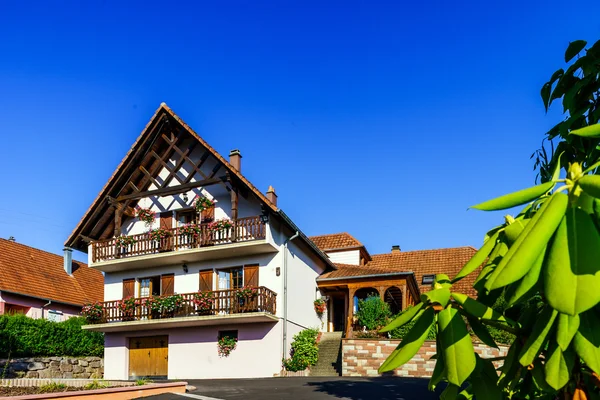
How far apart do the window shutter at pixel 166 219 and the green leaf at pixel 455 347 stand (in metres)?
23.8

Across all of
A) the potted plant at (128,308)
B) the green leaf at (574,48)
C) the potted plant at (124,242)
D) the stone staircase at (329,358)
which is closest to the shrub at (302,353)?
the stone staircase at (329,358)

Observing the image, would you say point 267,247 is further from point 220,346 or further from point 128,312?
point 128,312

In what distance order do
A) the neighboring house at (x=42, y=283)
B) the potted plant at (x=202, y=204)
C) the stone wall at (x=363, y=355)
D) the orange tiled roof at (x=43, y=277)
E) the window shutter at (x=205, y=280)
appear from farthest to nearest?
the orange tiled roof at (x=43, y=277) → the neighboring house at (x=42, y=283) → the potted plant at (x=202, y=204) → the window shutter at (x=205, y=280) → the stone wall at (x=363, y=355)

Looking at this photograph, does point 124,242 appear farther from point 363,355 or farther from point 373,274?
point 363,355

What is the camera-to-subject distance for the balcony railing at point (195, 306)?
2062cm

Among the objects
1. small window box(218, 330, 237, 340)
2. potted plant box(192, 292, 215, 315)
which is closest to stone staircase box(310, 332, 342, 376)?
small window box(218, 330, 237, 340)

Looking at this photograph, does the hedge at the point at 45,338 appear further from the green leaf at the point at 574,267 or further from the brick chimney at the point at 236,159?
the green leaf at the point at 574,267

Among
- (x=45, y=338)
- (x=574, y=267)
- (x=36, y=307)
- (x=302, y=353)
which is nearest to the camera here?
(x=574, y=267)

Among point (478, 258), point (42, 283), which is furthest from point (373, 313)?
point (478, 258)

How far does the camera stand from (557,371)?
3.59 ft

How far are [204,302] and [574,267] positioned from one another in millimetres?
21138

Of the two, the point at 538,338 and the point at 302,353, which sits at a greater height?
the point at 538,338

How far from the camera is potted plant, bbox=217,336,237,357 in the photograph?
2184 cm

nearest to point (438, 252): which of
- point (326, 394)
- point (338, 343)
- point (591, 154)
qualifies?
point (338, 343)
